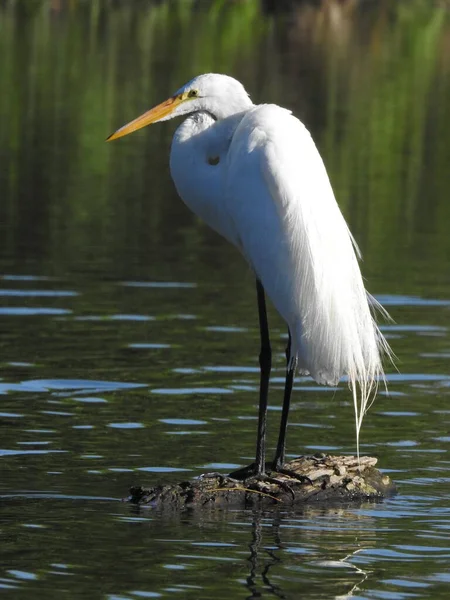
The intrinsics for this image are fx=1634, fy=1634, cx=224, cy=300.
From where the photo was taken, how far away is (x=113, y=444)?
9.16 metres

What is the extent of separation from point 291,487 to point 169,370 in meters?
3.20

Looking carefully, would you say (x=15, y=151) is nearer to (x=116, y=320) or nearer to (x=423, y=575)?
(x=116, y=320)

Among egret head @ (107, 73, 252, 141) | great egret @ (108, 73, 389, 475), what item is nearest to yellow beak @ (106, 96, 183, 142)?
egret head @ (107, 73, 252, 141)

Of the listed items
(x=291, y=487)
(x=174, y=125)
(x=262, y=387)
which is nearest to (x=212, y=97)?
(x=262, y=387)

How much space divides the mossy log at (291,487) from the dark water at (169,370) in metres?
0.12

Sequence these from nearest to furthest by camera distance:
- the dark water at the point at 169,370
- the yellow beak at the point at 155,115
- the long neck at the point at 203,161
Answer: the dark water at the point at 169,370 → the long neck at the point at 203,161 → the yellow beak at the point at 155,115

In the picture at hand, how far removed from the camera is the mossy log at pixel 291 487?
7.87 m

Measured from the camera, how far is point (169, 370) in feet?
36.7

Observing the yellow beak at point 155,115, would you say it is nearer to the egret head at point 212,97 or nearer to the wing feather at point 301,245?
the egret head at point 212,97

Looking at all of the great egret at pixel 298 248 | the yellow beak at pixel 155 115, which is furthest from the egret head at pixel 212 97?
the great egret at pixel 298 248

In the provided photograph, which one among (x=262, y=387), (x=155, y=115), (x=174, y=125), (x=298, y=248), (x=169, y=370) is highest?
(x=174, y=125)

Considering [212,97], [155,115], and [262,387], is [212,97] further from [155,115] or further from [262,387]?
[262,387]

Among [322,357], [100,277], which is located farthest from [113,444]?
[100,277]

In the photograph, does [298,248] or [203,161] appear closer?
[298,248]
